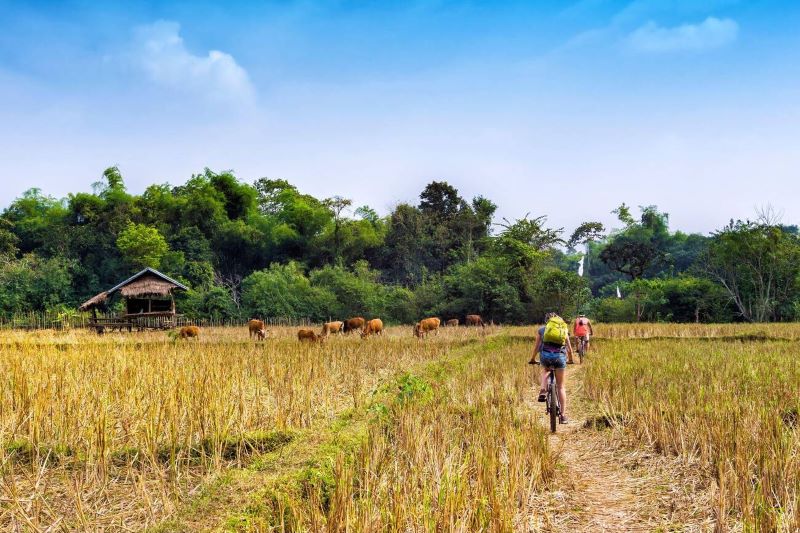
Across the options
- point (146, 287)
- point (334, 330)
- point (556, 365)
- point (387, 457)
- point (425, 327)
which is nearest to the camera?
point (387, 457)

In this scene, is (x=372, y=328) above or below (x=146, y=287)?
below

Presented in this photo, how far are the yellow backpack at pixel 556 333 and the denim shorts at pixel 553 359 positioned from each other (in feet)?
0.44

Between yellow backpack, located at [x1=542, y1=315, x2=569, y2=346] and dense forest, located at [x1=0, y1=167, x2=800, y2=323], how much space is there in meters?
24.2

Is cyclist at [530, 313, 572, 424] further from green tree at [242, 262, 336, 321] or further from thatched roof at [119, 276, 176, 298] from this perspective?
green tree at [242, 262, 336, 321]

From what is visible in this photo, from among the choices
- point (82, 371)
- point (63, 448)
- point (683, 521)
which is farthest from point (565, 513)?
point (82, 371)

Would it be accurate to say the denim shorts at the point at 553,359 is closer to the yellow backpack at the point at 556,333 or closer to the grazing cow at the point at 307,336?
the yellow backpack at the point at 556,333

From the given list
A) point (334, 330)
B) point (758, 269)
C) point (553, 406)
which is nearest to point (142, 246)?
point (334, 330)

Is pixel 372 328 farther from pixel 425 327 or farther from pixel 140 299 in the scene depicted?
pixel 140 299

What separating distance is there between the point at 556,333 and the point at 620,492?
2226 mm

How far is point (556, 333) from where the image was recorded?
20.8ft

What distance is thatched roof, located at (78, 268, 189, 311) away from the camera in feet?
84.5

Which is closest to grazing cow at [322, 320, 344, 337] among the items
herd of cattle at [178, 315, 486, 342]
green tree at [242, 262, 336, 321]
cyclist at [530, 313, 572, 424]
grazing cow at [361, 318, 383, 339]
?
herd of cattle at [178, 315, 486, 342]

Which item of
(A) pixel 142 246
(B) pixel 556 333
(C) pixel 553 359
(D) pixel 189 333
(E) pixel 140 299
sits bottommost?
(D) pixel 189 333

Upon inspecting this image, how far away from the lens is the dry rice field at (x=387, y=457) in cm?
352
